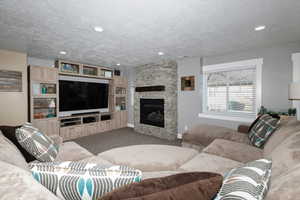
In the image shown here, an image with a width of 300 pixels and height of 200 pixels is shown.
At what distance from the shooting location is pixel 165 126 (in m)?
4.33

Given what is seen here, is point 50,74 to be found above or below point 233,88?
above

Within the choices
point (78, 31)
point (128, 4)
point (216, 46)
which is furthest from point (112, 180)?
point (216, 46)

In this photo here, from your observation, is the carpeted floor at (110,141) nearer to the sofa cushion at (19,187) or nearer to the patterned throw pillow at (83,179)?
the patterned throw pillow at (83,179)

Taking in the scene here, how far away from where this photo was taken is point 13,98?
325 cm

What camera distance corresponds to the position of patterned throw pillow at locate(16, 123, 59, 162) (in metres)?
1.43

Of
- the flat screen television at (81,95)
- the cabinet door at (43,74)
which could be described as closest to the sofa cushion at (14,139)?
the cabinet door at (43,74)

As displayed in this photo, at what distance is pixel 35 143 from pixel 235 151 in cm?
234

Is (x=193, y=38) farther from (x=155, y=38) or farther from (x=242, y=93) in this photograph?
(x=242, y=93)

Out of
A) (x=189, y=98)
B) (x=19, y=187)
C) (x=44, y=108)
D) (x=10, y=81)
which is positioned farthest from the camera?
(x=189, y=98)

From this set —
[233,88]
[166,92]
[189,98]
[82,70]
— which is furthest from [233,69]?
[82,70]

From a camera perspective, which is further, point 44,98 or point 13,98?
point 44,98

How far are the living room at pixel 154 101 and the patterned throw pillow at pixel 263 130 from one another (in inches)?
0.7

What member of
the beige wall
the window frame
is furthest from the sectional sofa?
the beige wall

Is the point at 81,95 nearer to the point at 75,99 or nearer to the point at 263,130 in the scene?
the point at 75,99
